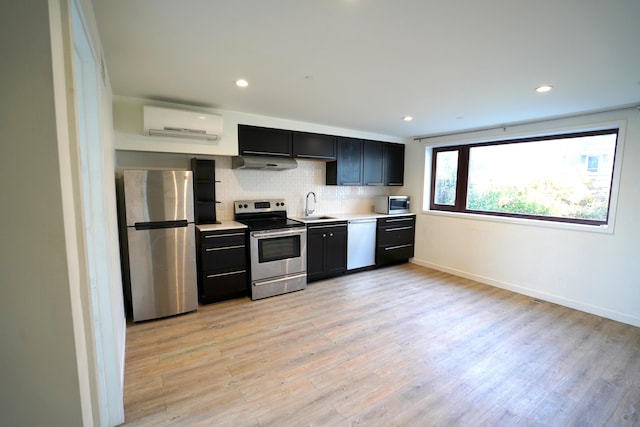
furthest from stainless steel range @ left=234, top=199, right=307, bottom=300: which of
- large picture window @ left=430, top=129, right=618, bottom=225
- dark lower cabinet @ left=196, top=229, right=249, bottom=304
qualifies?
large picture window @ left=430, top=129, right=618, bottom=225

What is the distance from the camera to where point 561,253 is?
3.49m

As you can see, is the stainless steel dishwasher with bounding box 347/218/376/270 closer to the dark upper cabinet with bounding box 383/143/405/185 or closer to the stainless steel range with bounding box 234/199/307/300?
the stainless steel range with bounding box 234/199/307/300

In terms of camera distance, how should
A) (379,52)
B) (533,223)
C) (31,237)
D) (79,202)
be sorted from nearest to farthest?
(31,237) < (79,202) < (379,52) < (533,223)

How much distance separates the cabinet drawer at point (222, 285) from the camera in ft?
10.8

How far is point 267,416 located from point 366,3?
2460 millimetres

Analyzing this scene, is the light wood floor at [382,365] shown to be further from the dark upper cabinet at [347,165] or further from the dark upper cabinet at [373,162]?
the dark upper cabinet at [373,162]

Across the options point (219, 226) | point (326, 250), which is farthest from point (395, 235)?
point (219, 226)

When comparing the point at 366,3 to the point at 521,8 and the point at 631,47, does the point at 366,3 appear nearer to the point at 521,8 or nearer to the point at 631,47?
the point at 521,8

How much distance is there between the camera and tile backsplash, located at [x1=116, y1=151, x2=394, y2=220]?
3.41m

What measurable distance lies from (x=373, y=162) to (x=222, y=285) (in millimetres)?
3205

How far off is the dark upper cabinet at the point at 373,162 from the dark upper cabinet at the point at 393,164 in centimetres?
10

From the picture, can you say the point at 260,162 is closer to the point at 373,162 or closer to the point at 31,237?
the point at 373,162

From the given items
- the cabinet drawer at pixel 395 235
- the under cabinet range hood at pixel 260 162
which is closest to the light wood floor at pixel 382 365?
the cabinet drawer at pixel 395 235

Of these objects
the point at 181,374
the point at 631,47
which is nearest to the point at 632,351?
the point at 631,47
